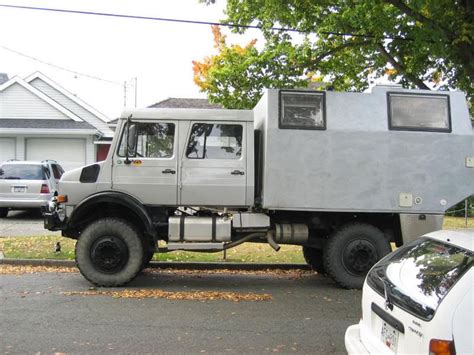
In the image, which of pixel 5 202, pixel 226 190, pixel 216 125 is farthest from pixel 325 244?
pixel 5 202

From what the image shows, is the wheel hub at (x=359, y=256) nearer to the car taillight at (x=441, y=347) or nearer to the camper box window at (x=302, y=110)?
the camper box window at (x=302, y=110)

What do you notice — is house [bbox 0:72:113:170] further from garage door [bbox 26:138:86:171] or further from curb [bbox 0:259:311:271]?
curb [bbox 0:259:311:271]

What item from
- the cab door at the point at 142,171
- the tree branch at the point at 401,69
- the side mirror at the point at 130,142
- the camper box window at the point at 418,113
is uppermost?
the tree branch at the point at 401,69

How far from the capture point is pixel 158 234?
8.01 m

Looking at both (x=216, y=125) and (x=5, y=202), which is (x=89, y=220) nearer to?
(x=216, y=125)

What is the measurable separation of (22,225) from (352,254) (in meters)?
9.76

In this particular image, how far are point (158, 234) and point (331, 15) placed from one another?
674 centimetres

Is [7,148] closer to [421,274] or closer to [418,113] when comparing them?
[418,113]

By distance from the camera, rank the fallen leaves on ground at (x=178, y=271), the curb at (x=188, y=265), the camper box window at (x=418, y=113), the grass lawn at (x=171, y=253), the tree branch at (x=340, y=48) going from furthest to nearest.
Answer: the tree branch at (x=340, y=48) < the grass lawn at (x=171, y=253) < the curb at (x=188, y=265) < the fallen leaves on ground at (x=178, y=271) < the camper box window at (x=418, y=113)

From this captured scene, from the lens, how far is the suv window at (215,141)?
7.95 m

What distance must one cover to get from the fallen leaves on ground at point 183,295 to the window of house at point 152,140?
80.0 inches

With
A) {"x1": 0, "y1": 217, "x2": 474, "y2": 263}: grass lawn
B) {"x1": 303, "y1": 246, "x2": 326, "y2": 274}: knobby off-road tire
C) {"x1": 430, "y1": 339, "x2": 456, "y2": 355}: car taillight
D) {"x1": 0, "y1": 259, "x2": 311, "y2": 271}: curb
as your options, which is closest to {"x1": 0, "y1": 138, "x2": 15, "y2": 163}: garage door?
{"x1": 0, "y1": 217, "x2": 474, "y2": 263}: grass lawn

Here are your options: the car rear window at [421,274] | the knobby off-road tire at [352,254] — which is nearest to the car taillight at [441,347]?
the car rear window at [421,274]

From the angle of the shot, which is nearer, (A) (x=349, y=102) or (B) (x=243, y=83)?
(A) (x=349, y=102)
